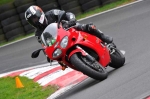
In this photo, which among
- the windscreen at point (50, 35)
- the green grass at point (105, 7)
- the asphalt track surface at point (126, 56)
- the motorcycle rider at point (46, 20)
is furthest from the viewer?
the green grass at point (105, 7)

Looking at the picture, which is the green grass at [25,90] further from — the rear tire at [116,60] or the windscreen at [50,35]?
the rear tire at [116,60]

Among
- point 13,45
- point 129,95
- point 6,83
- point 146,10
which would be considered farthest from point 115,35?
point 129,95

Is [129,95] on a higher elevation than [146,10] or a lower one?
higher

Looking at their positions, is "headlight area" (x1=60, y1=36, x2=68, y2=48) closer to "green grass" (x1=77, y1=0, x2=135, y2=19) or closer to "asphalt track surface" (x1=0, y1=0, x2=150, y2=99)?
"asphalt track surface" (x1=0, y1=0, x2=150, y2=99)

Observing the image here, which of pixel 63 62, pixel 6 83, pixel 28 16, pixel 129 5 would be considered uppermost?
pixel 28 16

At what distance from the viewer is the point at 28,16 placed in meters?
9.19

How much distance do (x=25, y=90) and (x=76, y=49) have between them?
2233 mm

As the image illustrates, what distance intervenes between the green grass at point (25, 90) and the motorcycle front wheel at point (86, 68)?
1187 millimetres

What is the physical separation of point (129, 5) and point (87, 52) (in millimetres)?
9399

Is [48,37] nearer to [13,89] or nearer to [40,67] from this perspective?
[13,89]

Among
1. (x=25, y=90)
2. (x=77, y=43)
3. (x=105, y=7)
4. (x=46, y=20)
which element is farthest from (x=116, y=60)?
(x=105, y=7)

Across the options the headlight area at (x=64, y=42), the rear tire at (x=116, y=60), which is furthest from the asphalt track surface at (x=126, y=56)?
the headlight area at (x=64, y=42)

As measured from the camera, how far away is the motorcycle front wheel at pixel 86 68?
8281 mm

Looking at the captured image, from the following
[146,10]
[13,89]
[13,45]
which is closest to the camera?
[13,89]
